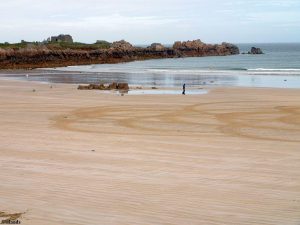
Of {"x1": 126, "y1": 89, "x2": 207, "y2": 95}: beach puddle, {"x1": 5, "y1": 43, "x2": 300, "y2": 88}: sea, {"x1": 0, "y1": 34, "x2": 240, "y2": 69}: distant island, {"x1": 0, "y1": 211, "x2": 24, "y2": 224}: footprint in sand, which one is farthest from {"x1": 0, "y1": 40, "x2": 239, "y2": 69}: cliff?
{"x1": 0, "y1": 211, "x2": 24, "y2": 224}: footprint in sand

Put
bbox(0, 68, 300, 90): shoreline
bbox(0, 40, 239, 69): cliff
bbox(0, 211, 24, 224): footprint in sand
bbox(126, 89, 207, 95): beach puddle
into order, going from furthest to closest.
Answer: bbox(0, 40, 239, 69): cliff, bbox(0, 68, 300, 90): shoreline, bbox(126, 89, 207, 95): beach puddle, bbox(0, 211, 24, 224): footprint in sand

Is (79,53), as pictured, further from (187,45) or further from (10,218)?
(10,218)

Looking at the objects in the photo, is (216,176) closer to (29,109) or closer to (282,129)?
(282,129)

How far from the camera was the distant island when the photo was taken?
248ft

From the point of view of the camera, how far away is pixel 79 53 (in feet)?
287

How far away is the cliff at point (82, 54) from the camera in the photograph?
7510 cm

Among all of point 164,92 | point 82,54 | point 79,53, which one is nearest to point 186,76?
point 164,92

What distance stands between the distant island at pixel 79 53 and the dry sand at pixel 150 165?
50.8m

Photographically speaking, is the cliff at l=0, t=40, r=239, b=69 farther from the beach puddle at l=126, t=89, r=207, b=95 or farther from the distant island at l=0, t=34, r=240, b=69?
the beach puddle at l=126, t=89, r=207, b=95

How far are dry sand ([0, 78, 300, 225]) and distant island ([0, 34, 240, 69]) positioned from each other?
167 ft

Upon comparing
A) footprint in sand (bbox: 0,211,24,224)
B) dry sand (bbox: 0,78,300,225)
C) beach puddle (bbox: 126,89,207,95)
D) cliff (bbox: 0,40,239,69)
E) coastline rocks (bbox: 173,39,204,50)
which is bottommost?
dry sand (bbox: 0,78,300,225)

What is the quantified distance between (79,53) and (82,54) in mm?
616

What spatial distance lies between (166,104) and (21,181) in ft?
48.8

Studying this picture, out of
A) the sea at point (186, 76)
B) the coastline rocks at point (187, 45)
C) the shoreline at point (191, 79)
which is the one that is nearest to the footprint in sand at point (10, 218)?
the shoreline at point (191, 79)
